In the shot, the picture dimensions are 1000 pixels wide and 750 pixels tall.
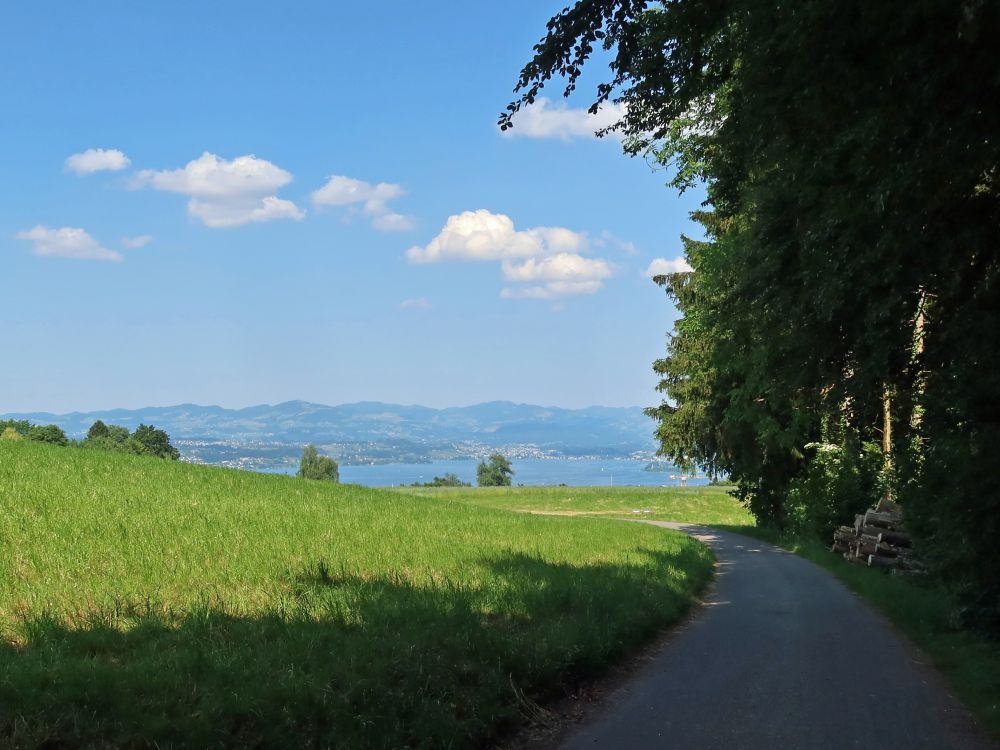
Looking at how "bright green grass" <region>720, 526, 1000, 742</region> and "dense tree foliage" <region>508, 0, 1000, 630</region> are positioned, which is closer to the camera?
"dense tree foliage" <region>508, 0, 1000, 630</region>

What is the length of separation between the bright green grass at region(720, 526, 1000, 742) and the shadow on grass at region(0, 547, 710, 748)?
142 inches

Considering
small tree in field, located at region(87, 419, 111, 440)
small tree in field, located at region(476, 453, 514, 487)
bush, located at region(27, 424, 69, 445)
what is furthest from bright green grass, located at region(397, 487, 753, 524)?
small tree in field, located at region(476, 453, 514, 487)

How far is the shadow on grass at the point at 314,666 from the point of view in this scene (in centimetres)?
555

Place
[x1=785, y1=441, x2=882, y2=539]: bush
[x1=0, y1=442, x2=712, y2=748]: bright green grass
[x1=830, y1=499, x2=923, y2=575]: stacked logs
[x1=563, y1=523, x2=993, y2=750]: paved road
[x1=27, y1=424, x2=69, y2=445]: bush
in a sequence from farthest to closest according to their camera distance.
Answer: [x1=27, y1=424, x2=69, y2=445]: bush, [x1=785, y1=441, x2=882, y2=539]: bush, [x1=830, y1=499, x2=923, y2=575]: stacked logs, [x1=563, y1=523, x2=993, y2=750]: paved road, [x1=0, y1=442, x2=712, y2=748]: bright green grass

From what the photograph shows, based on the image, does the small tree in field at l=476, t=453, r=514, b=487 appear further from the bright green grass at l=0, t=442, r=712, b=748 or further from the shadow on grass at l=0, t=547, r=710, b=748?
the shadow on grass at l=0, t=547, r=710, b=748

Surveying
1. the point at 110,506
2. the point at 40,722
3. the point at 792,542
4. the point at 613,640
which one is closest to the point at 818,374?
the point at 613,640

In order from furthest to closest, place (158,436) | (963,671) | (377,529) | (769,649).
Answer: (158,436)
(377,529)
(769,649)
(963,671)

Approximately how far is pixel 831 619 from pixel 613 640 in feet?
17.1

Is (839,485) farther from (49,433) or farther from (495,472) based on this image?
(495,472)

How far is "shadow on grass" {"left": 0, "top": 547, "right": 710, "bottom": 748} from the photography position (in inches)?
219

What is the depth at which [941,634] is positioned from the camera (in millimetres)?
11602

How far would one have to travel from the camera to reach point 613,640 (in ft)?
32.3

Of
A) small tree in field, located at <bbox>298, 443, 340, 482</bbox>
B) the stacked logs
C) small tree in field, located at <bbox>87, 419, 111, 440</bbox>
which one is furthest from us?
small tree in field, located at <bbox>298, 443, 340, 482</bbox>

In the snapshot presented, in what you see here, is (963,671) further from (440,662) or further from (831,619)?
(440,662)
